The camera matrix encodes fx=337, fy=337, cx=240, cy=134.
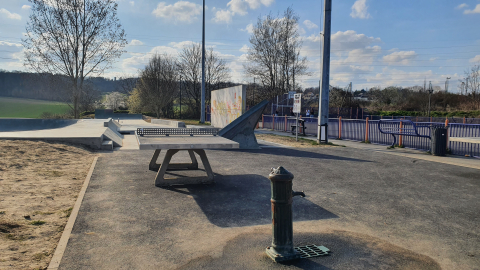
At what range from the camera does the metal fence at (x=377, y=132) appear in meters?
11.7

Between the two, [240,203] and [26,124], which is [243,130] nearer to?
[240,203]

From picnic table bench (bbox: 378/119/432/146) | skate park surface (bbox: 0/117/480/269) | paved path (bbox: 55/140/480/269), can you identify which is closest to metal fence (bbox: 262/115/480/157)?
picnic table bench (bbox: 378/119/432/146)

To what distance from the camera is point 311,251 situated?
3609 mm

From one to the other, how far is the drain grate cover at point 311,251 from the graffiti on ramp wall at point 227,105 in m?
15.0

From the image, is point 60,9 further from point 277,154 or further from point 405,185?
point 405,185

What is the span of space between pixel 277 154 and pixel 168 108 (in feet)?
115

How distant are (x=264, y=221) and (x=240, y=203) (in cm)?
87

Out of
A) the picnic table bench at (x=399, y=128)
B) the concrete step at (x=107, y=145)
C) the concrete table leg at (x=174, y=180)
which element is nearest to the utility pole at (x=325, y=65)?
the picnic table bench at (x=399, y=128)

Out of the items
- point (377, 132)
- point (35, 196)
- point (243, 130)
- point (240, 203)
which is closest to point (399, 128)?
point (377, 132)

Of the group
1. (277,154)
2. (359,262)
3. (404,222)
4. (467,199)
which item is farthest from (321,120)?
(359,262)

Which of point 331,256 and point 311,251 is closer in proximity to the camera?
point 331,256

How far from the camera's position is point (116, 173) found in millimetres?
7426

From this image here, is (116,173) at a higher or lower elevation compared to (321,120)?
lower

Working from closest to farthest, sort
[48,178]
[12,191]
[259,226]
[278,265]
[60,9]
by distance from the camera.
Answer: [278,265]
[259,226]
[12,191]
[48,178]
[60,9]
